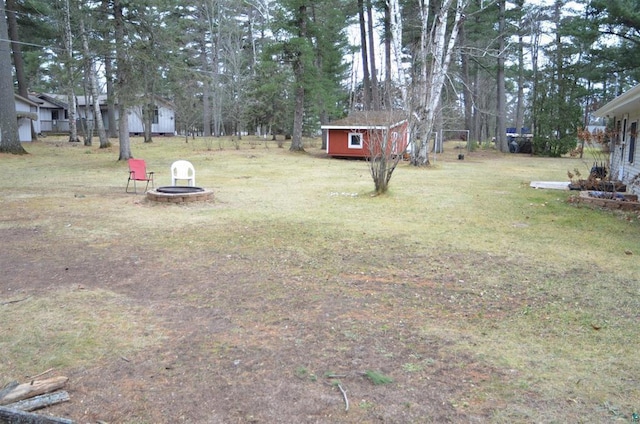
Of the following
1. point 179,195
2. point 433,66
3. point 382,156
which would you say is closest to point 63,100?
point 433,66

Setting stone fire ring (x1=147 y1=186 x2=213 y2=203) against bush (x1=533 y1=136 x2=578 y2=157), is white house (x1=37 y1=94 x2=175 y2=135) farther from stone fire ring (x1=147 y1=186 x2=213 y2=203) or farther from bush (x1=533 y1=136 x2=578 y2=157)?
stone fire ring (x1=147 y1=186 x2=213 y2=203)

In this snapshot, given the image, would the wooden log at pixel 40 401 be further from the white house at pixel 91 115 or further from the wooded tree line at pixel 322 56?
the white house at pixel 91 115

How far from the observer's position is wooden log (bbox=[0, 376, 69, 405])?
261 centimetres

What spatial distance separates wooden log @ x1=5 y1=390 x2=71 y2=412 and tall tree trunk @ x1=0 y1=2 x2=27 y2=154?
20919 millimetres

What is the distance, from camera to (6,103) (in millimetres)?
19359

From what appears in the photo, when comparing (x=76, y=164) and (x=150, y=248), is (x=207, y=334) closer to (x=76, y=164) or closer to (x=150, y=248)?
(x=150, y=248)

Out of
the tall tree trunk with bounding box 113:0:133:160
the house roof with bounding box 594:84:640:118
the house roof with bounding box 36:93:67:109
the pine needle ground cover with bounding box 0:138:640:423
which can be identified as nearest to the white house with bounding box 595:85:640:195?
the house roof with bounding box 594:84:640:118

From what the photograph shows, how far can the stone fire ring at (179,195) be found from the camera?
9289 millimetres

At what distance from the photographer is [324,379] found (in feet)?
9.68

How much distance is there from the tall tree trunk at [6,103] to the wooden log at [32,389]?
20748mm

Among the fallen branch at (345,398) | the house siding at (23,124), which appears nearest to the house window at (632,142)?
the fallen branch at (345,398)

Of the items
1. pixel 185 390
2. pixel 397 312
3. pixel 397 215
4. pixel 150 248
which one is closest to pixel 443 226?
pixel 397 215

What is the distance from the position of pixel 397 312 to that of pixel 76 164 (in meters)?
17.5

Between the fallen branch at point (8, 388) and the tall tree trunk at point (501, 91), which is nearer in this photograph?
the fallen branch at point (8, 388)
